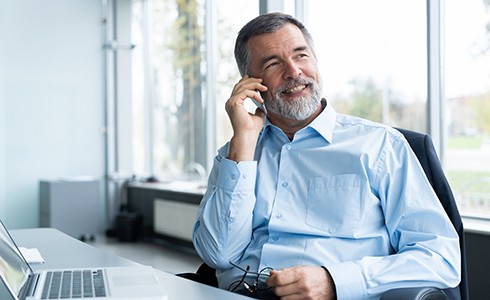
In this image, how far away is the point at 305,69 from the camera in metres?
1.94

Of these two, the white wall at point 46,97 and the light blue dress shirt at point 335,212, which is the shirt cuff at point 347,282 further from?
the white wall at point 46,97

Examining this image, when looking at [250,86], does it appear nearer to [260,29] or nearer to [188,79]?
[260,29]

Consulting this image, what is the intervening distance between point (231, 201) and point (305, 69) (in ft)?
1.63

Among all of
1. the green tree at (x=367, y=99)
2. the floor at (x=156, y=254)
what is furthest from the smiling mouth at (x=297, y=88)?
the floor at (x=156, y=254)

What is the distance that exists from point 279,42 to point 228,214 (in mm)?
584

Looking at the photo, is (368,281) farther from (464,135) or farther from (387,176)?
(464,135)

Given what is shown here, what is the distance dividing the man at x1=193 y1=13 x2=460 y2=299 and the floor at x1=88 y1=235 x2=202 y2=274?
8.50ft

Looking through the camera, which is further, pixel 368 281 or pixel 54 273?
pixel 368 281

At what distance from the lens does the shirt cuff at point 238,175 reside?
181 centimetres

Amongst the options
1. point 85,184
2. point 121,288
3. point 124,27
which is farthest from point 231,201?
point 124,27

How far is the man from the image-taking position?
5.23ft

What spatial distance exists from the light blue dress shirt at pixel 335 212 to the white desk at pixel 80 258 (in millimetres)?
348

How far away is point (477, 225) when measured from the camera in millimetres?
2740

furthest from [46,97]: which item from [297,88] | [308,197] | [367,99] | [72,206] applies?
[308,197]
